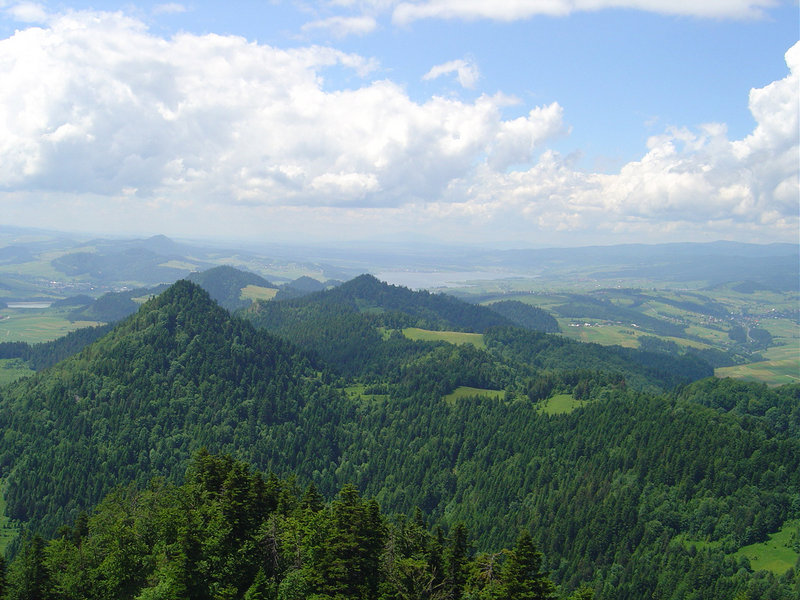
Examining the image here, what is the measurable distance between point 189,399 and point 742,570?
16728 centimetres

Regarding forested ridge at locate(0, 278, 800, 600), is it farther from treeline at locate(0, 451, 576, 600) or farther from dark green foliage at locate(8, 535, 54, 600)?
treeline at locate(0, 451, 576, 600)

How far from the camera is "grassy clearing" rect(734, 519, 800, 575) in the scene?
114 meters

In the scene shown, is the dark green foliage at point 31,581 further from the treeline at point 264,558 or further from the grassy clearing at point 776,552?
the grassy clearing at point 776,552

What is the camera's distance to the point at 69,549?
2653 inches

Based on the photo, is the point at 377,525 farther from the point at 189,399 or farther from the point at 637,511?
the point at 189,399

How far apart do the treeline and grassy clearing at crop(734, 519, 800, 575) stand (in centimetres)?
8870

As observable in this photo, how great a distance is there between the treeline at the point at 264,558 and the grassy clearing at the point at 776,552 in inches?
3492

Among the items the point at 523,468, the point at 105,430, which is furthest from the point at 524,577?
the point at 105,430

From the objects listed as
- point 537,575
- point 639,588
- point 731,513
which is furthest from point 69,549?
point 731,513

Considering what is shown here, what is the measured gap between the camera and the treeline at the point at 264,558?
2089 inches

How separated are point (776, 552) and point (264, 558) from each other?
385 feet

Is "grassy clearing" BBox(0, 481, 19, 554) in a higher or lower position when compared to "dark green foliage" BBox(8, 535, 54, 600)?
lower

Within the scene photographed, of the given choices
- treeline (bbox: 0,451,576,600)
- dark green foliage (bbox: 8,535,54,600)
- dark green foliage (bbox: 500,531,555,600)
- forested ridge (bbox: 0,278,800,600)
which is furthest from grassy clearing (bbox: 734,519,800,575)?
dark green foliage (bbox: 8,535,54,600)

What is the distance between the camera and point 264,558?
191 ft
